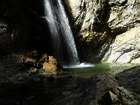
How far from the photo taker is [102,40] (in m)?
22.1

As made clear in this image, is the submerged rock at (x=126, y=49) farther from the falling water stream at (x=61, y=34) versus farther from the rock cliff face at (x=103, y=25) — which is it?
the falling water stream at (x=61, y=34)

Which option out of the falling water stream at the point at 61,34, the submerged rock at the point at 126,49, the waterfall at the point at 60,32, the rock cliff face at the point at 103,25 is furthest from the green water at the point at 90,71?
the waterfall at the point at 60,32

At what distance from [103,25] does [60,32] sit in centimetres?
311

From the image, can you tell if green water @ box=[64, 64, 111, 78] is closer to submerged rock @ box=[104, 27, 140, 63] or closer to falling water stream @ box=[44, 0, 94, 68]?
falling water stream @ box=[44, 0, 94, 68]

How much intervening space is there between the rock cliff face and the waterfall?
2.16 feet

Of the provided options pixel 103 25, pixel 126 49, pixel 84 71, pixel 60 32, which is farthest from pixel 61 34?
pixel 126 49

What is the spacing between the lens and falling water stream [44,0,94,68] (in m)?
20.2

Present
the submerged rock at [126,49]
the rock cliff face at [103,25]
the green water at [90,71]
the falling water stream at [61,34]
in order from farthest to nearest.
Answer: the submerged rock at [126,49] < the rock cliff face at [103,25] < the falling water stream at [61,34] < the green water at [90,71]

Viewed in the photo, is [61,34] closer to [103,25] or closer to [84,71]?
[103,25]

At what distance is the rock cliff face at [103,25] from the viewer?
2136 cm

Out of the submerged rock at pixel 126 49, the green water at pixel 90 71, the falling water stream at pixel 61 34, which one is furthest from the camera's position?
the submerged rock at pixel 126 49

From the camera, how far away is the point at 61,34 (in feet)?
68.5

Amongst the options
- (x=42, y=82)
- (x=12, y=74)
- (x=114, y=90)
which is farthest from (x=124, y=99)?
(x=12, y=74)

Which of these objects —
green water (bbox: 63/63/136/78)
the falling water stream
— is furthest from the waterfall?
green water (bbox: 63/63/136/78)
